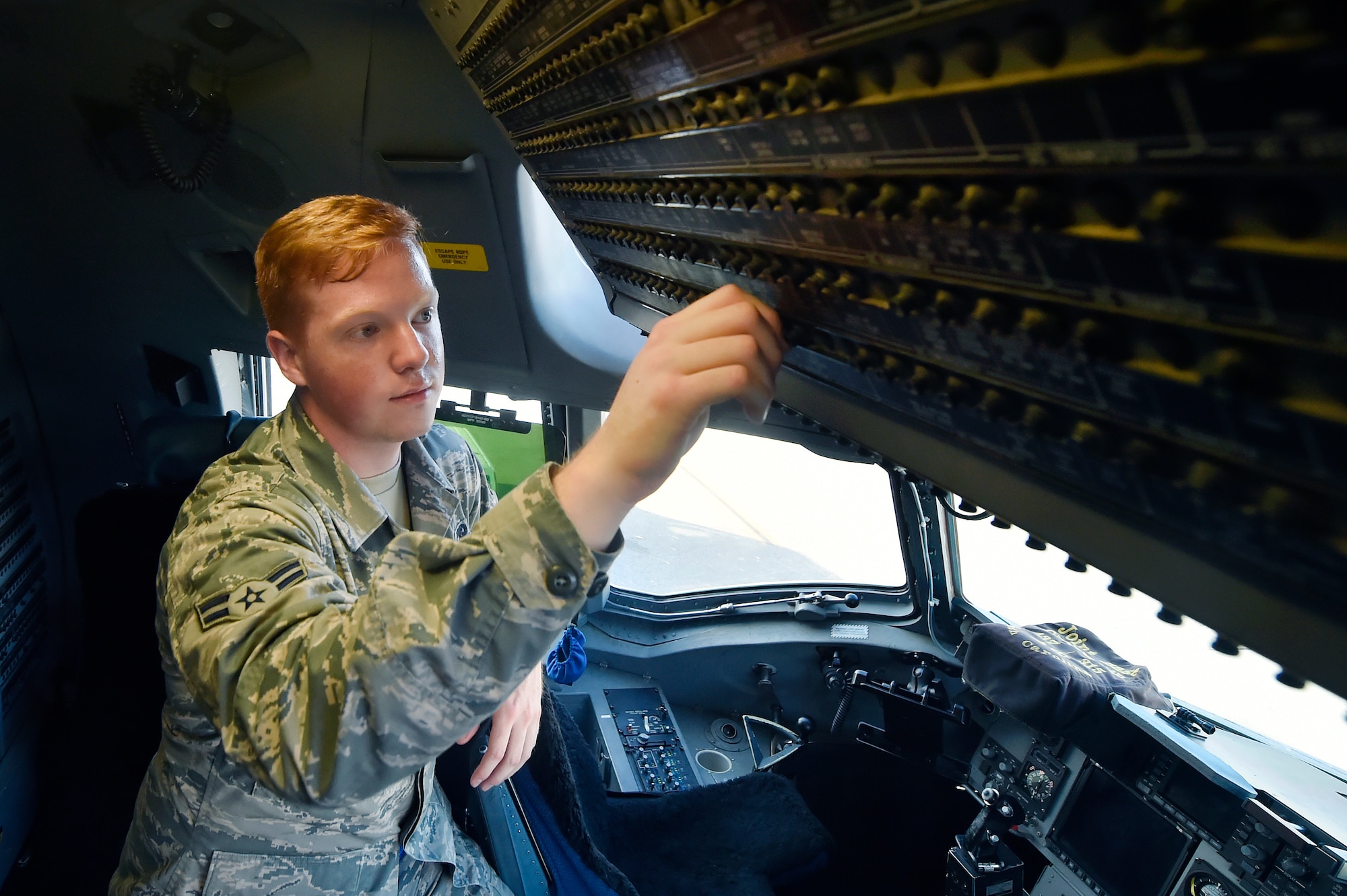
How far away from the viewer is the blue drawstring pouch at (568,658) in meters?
2.39

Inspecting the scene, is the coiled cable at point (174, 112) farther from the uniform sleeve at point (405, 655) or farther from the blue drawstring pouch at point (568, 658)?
the uniform sleeve at point (405, 655)

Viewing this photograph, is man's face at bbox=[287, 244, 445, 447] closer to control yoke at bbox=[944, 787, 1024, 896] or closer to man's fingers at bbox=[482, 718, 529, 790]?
man's fingers at bbox=[482, 718, 529, 790]

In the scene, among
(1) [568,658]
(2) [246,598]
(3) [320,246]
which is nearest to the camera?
(2) [246,598]

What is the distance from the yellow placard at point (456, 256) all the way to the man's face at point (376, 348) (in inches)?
41.3

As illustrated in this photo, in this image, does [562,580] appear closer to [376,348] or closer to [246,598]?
[246,598]

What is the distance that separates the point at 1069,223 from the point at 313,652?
70 centimetres

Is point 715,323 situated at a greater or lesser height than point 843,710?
greater

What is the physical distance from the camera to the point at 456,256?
2.32 meters

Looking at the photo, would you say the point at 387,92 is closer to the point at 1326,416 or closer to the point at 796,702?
the point at 1326,416

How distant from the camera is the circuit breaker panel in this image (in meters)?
0.32

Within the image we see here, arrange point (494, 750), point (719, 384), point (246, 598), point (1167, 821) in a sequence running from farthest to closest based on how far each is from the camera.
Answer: point (1167, 821) → point (494, 750) → point (246, 598) → point (719, 384)

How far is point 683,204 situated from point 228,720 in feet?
2.33

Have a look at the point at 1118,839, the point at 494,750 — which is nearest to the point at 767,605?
the point at 1118,839

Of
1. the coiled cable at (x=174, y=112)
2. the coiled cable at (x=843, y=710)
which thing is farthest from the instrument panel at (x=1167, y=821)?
the coiled cable at (x=174, y=112)
